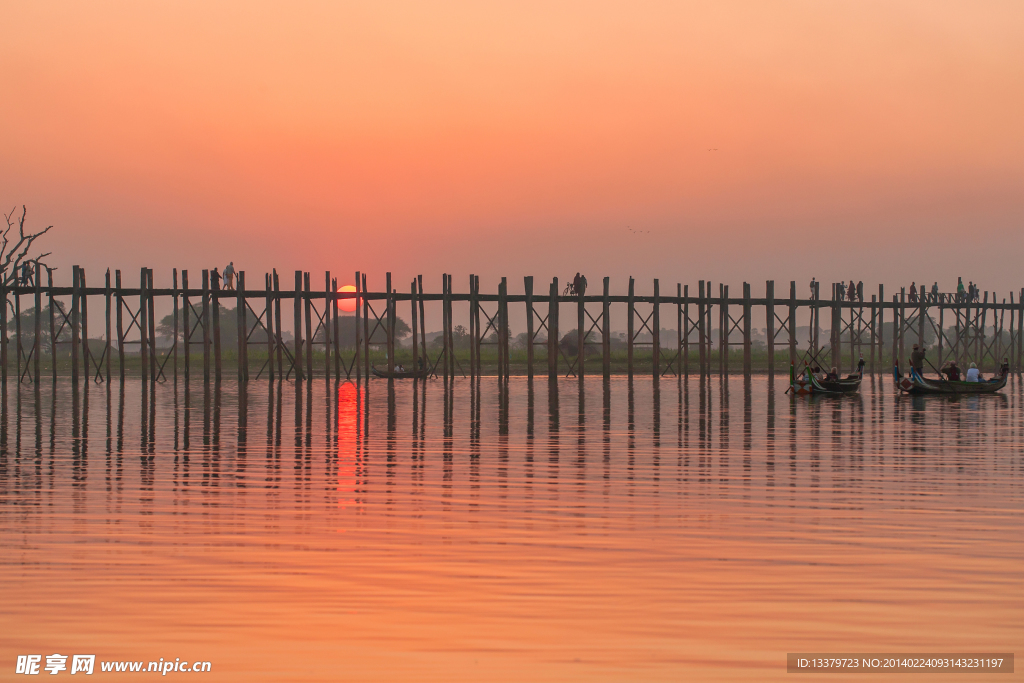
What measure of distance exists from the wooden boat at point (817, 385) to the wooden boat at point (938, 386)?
63.5 inches

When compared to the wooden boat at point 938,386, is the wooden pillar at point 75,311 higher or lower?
higher

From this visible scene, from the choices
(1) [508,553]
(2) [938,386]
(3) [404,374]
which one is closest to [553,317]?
(3) [404,374]

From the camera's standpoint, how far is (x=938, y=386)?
110ft

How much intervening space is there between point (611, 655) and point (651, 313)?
41.0m

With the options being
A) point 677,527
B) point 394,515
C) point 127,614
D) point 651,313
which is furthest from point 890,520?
point 651,313

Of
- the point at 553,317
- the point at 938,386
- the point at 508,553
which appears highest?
the point at 553,317

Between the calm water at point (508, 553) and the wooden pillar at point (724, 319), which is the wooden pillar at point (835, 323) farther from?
the calm water at point (508, 553)

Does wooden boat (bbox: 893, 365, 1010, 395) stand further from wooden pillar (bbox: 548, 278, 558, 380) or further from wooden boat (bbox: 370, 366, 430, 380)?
wooden boat (bbox: 370, 366, 430, 380)

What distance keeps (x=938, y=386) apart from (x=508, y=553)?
2858 centimetres

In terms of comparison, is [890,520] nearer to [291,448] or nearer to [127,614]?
[127,614]

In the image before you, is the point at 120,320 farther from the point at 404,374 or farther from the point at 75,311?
the point at 404,374

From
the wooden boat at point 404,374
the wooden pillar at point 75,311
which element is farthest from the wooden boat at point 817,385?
the wooden pillar at point 75,311

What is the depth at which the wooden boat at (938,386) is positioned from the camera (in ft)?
108

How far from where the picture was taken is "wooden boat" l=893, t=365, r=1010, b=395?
33.0 metres
